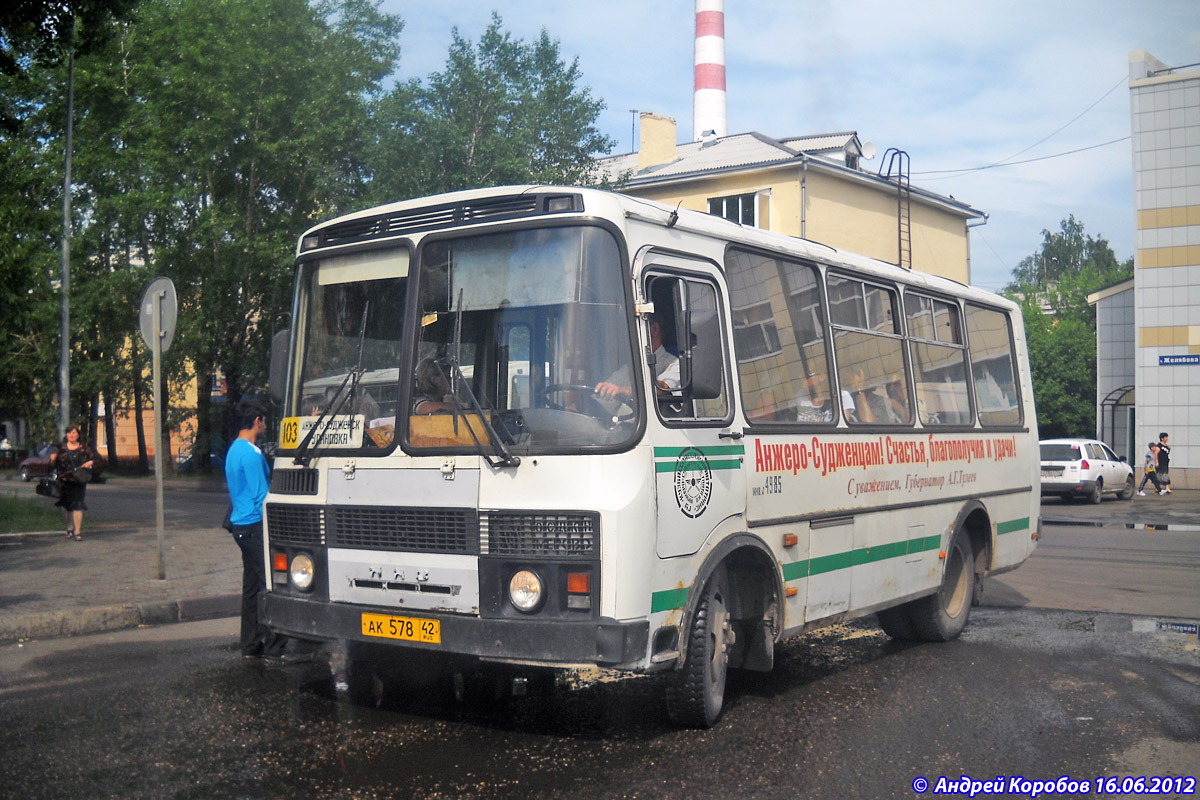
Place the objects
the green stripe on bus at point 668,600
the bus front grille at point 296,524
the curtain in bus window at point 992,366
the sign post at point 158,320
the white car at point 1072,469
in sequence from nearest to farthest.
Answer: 1. the green stripe on bus at point 668,600
2. the bus front grille at point 296,524
3. the curtain in bus window at point 992,366
4. the sign post at point 158,320
5. the white car at point 1072,469

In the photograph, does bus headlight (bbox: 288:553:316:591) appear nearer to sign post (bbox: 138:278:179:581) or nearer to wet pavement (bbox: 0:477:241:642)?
wet pavement (bbox: 0:477:241:642)

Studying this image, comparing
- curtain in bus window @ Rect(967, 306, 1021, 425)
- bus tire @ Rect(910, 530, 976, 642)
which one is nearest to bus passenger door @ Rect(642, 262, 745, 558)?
bus tire @ Rect(910, 530, 976, 642)

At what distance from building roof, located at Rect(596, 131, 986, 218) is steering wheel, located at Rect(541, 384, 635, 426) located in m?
33.1

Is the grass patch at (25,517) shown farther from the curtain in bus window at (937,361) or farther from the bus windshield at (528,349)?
the curtain in bus window at (937,361)

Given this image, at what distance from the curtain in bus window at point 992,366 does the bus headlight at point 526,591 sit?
225 inches

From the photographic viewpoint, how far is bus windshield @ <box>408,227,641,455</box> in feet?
18.8

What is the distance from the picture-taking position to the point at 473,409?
19.3ft

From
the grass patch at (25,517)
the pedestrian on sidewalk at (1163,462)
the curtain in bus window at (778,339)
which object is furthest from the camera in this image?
the pedestrian on sidewalk at (1163,462)

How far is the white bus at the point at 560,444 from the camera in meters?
5.61

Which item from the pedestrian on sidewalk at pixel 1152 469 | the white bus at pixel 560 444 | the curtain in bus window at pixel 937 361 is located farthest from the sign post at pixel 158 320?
the pedestrian on sidewalk at pixel 1152 469

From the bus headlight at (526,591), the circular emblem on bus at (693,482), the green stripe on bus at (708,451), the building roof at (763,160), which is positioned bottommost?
the bus headlight at (526,591)

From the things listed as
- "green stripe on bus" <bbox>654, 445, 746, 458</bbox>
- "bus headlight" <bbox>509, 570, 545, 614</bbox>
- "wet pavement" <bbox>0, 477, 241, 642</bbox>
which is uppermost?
"green stripe on bus" <bbox>654, 445, 746, 458</bbox>

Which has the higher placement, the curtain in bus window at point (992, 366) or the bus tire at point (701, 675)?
the curtain in bus window at point (992, 366)

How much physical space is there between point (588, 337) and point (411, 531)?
1.39 metres
